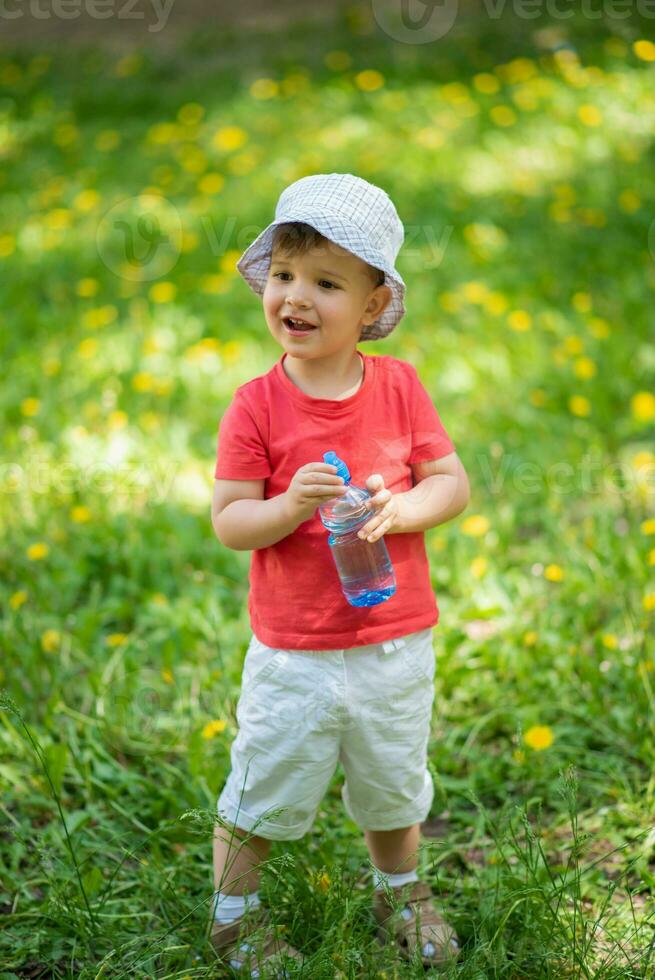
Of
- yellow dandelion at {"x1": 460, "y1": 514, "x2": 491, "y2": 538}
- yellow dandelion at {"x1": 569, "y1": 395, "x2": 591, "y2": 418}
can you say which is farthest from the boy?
yellow dandelion at {"x1": 569, "y1": 395, "x2": 591, "y2": 418}

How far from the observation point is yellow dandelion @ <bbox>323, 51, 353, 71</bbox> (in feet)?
22.2

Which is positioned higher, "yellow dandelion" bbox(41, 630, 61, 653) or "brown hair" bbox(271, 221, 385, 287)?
"brown hair" bbox(271, 221, 385, 287)

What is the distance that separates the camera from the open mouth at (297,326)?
169cm

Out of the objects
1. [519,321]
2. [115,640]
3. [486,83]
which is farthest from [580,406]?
[486,83]

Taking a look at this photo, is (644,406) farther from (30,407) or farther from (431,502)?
(30,407)

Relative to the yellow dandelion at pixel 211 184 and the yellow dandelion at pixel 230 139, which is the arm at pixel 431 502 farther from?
the yellow dandelion at pixel 230 139

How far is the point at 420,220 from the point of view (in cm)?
488

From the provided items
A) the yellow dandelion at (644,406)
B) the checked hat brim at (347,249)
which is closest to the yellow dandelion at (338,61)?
the yellow dandelion at (644,406)

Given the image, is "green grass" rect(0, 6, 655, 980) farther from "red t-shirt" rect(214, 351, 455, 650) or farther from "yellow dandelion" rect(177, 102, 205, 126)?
"red t-shirt" rect(214, 351, 455, 650)

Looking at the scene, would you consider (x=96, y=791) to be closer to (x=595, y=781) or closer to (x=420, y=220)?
(x=595, y=781)

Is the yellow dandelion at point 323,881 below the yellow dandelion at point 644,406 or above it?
below

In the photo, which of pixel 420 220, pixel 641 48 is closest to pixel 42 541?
pixel 420 220

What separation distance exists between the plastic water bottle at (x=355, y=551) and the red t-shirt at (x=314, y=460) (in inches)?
0.7

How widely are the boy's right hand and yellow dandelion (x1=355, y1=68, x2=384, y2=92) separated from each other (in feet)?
17.2
